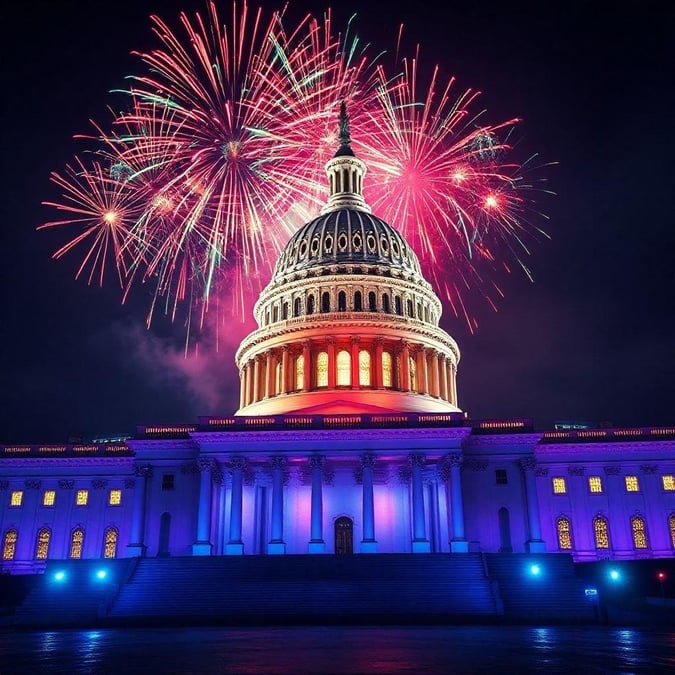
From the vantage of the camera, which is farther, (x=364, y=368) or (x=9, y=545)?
(x=364, y=368)

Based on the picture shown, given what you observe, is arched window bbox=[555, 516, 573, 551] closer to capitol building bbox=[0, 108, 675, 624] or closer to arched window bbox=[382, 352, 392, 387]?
capitol building bbox=[0, 108, 675, 624]

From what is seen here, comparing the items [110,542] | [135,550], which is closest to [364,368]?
[135,550]

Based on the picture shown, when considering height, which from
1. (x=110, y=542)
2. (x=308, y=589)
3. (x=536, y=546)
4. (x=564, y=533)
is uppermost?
(x=564, y=533)

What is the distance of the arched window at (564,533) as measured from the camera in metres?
59.8

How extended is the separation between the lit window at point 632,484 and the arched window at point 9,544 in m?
56.2

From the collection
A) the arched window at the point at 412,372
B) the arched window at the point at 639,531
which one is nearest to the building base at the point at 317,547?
the arched window at the point at 412,372

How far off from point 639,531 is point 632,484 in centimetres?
409

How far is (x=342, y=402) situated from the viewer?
219 feet

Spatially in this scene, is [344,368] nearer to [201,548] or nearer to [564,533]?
[201,548]

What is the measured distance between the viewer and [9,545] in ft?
209

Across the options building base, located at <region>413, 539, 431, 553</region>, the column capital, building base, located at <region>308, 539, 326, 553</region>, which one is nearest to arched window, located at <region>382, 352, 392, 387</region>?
the column capital

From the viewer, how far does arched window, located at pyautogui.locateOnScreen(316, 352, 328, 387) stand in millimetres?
71500

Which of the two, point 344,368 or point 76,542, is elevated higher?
point 344,368

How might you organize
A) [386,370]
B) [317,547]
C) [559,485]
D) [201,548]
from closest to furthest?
1. [317,547]
2. [201,548]
3. [559,485]
4. [386,370]
